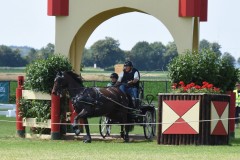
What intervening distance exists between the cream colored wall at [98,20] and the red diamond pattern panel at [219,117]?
316 cm

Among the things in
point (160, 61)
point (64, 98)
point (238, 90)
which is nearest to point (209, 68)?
point (64, 98)

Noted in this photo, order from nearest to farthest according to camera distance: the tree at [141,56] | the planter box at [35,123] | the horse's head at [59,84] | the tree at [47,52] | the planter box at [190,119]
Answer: the planter box at [190,119] < the horse's head at [59,84] < the planter box at [35,123] < the tree at [47,52] < the tree at [141,56]

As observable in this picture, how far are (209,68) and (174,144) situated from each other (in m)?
2.84

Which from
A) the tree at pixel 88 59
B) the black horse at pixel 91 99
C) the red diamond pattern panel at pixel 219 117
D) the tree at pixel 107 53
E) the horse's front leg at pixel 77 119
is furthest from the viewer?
the tree at pixel 88 59

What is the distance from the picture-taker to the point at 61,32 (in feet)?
89.1

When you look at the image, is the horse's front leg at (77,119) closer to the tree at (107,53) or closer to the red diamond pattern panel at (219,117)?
the red diamond pattern panel at (219,117)

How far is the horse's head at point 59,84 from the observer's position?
79.2 feet

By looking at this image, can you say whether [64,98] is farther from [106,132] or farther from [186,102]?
[186,102]

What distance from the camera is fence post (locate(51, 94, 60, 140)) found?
81.8 feet

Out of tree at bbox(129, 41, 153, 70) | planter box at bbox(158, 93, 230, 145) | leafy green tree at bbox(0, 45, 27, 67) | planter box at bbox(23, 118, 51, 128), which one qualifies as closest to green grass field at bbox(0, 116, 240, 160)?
planter box at bbox(158, 93, 230, 145)

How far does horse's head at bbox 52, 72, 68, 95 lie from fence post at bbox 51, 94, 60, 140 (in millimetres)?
651

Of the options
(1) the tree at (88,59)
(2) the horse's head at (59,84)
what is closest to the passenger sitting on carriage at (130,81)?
(2) the horse's head at (59,84)

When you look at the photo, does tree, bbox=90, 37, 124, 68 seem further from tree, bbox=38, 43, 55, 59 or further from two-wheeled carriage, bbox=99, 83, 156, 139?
two-wheeled carriage, bbox=99, 83, 156, 139

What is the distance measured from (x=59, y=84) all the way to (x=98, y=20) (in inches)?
188
